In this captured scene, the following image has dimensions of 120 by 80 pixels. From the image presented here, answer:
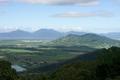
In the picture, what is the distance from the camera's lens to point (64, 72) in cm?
10112

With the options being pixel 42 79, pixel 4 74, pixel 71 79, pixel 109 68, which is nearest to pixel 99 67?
pixel 109 68

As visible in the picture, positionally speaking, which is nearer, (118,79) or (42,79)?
(118,79)

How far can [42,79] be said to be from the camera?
100m

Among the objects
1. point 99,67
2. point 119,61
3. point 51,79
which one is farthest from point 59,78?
point 119,61

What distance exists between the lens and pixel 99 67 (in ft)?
319

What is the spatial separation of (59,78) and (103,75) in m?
12.5

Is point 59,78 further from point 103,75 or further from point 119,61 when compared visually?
point 119,61

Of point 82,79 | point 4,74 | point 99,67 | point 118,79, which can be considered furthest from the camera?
point 99,67

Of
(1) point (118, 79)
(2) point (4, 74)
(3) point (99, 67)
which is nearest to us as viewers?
(1) point (118, 79)

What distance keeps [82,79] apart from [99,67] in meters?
8.63

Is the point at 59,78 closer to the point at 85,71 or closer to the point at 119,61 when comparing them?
the point at 85,71

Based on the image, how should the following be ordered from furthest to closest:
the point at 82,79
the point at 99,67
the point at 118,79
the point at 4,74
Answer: the point at 99,67 < the point at 82,79 < the point at 4,74 < the point at 118,79

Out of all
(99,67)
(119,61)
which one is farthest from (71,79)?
(119,61)

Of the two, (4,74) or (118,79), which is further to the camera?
(4,74)
